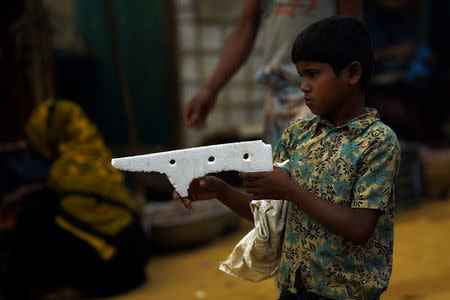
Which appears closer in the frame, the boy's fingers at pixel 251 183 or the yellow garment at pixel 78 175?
the boy's fingers at pixel 251 183

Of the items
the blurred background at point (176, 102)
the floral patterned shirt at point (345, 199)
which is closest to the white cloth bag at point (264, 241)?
the floral patterned shirt at point (345, 199)

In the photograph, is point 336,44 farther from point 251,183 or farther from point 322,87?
point 251,183

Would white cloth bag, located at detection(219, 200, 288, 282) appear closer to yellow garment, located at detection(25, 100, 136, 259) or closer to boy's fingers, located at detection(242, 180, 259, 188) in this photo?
boy's fingers, located at detection(242, 180, 259, 188)

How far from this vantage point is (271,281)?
12.3ft

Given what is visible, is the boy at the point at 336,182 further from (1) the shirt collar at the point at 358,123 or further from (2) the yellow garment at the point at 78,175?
(2) the yellow garment at the point at 78,175

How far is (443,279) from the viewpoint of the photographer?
11.4ft

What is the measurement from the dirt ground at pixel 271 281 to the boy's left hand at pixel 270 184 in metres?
2.20

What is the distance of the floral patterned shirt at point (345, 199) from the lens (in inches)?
53.9

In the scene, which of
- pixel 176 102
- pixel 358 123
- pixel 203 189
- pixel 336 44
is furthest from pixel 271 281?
pixel 176 102

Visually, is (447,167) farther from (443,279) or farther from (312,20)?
(312,20)

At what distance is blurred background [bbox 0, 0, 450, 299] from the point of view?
14.1 ft

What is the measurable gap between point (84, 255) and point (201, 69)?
3.64m

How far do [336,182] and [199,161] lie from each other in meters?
0.38

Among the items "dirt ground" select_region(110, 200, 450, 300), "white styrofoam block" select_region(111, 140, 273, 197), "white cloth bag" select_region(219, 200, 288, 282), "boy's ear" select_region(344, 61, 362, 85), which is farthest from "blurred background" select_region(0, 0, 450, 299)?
"boy's ear" select_region(344, 61, 362, 85)
